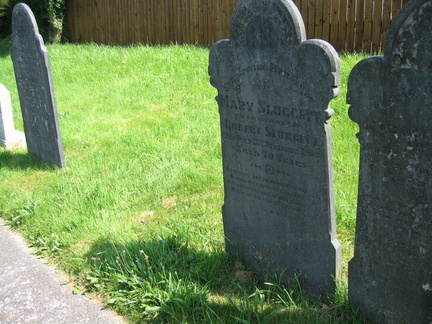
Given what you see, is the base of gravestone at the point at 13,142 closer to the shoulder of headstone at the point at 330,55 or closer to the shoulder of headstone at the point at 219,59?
the shoulder of headstone at the point at 219,59

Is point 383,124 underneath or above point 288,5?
underneath

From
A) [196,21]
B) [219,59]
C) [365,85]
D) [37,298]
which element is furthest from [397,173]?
[196,21]

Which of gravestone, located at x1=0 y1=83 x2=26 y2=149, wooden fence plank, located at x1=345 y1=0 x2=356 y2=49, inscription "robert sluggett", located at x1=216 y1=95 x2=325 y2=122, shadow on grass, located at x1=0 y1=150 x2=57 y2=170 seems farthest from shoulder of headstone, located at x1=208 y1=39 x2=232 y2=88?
wooden fence plank, located at x1=345 y1=0 x2=356 y2=49

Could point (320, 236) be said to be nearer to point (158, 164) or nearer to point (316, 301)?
point (316, 301)

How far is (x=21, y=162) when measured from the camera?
6.54m

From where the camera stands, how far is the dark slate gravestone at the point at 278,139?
10.3 feet

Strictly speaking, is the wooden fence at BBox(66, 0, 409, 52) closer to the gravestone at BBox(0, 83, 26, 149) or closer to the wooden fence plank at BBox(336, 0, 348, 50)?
the wooden fence plank at BBox(336, 0, 348, 50)

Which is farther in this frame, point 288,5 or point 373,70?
point 288,5

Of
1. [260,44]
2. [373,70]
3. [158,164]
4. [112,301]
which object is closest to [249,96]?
[260,44]

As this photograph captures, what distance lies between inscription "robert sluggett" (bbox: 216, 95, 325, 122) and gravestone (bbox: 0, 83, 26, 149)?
14.2 feet

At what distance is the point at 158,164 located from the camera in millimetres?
5922

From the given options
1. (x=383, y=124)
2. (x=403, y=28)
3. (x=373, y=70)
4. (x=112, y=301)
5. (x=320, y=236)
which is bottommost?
(x=112, y=301)

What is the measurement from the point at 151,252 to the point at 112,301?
483mm

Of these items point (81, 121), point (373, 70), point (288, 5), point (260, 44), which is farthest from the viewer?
point (81, 121)
